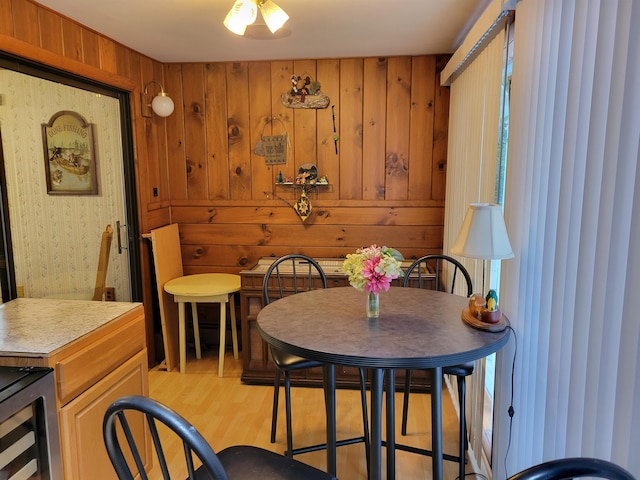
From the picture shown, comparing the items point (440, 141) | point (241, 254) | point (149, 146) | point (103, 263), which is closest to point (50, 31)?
point (149, 146)

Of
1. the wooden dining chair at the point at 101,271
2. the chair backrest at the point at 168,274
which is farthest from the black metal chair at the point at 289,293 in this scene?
the wooden dining chair at the point at 101,271

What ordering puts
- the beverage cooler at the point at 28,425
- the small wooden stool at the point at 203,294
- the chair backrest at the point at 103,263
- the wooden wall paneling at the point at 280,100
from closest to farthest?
1. the beverage cooler at the point at 28,425
2. the chair backrest at the point at 103,263
3. the small wooden stool at the point at 203,294
4. the wooden wall paneling at the point at 280,100

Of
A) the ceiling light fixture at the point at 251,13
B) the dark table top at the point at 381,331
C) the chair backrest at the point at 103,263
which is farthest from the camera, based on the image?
the chair backrest at the point at 103,263

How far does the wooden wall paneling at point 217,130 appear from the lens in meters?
3.42

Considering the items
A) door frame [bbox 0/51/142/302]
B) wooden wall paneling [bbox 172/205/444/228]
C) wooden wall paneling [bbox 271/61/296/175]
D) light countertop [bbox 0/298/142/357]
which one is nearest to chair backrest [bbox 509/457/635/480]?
light countertop [bbox 0/298/142/357]

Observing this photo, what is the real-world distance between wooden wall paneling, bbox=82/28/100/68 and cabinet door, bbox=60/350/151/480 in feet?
5.82

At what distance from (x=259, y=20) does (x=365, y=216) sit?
5.31ft

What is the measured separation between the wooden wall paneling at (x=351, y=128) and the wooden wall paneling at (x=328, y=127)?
0.04 m

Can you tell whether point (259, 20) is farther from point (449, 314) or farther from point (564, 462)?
point (564, 462)

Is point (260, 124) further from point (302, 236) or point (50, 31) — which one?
point (50, 31)

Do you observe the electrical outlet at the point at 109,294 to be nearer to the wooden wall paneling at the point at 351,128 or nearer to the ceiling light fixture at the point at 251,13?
the wooden wall paneling at the point at 351,128

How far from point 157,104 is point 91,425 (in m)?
2.24

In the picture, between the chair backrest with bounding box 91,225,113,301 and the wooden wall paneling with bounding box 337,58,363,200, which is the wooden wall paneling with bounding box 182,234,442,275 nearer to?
the wooden wall paneling with bounding box 337,58,363,200

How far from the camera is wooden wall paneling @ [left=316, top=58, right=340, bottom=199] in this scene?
3303 mm
